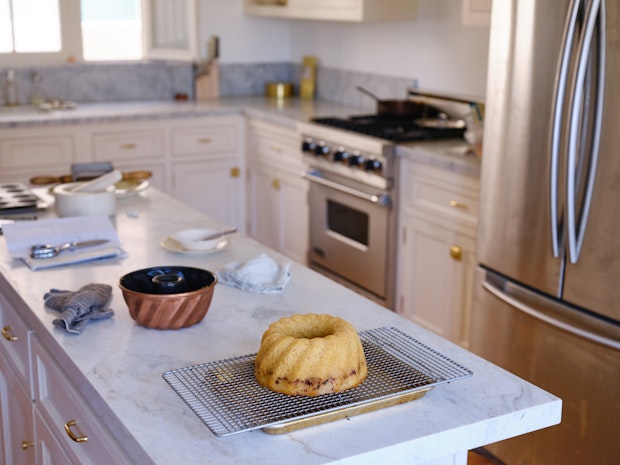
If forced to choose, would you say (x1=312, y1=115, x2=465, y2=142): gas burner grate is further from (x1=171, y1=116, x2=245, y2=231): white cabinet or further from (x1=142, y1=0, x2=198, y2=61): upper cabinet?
(x1=142, y1=0, x2=198, y2=61): upper cabinet

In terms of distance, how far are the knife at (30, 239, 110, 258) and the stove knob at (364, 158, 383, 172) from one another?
71.4 inches

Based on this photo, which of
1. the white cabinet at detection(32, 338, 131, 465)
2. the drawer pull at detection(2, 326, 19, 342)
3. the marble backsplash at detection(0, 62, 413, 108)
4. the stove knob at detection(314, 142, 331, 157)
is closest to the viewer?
the white cabinet at detection(32, 338, 131, 465)

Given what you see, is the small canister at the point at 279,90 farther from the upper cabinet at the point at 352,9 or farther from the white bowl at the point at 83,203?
the white bowl at the point at 83,203

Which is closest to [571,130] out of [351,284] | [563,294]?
[563,294]

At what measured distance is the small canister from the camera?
18.9 feet

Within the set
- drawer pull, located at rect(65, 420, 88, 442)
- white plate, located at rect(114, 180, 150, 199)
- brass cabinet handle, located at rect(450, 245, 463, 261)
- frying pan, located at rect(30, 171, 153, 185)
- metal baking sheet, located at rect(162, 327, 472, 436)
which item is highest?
frying pan, located at rect(30, 171, 153, 185)

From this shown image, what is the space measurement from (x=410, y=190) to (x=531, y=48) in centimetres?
123

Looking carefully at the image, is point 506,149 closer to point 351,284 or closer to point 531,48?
point 531,48

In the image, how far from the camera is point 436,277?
3824 mm

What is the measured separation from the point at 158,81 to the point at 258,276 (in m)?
3.84

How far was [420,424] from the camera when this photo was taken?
1405 millimetres

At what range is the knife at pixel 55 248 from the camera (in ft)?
7.52

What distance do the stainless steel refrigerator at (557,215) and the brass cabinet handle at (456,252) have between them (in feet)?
1.73

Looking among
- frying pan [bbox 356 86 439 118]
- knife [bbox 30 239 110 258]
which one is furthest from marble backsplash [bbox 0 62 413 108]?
knife [bbox 30 239 110 258]
